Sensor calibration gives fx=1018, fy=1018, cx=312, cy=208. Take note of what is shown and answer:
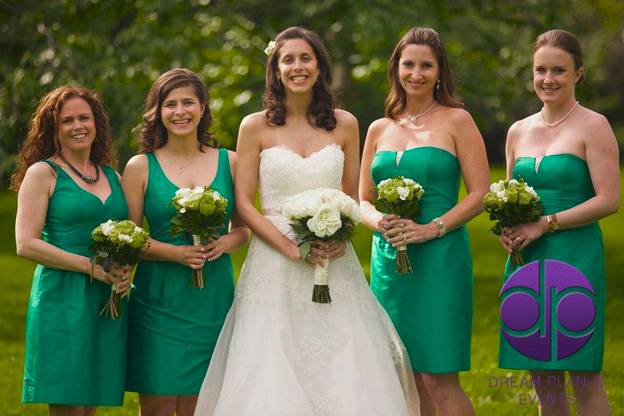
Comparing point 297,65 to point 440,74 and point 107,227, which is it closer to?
point 440,74

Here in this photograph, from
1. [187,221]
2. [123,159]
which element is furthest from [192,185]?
[123,159]

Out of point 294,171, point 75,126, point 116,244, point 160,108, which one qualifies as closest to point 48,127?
point 75,126

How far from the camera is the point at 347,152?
23.4ft

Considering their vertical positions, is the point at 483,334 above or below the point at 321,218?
below

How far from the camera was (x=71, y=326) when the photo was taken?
21.1 ft

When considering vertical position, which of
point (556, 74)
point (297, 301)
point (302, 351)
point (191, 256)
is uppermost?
point (556, 74)

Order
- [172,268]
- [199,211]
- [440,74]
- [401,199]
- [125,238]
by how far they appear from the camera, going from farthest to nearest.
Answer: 1. [440,74]
2. [172,268]
3. [401,199]
4. [199,211]
5. [125,238]

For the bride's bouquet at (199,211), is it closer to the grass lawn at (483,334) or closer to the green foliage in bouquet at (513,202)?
the grass lawn at (483,334)

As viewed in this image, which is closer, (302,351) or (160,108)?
(302,351)

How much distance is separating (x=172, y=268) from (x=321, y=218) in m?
1.07

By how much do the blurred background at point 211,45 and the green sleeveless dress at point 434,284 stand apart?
521 cm

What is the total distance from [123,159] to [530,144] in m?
10.1

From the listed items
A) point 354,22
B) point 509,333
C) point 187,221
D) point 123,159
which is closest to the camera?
point 187,221

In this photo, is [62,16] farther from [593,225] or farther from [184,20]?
[593,225]
